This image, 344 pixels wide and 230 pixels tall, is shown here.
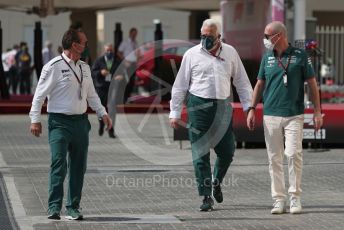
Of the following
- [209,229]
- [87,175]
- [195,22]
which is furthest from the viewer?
[195,22]

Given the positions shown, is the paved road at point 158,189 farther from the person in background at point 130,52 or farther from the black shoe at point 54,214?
the person in background at point 130,52

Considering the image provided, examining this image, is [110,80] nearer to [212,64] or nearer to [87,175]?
[87,175]

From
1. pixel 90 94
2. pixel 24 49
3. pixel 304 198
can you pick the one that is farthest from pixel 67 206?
pixel 24 49

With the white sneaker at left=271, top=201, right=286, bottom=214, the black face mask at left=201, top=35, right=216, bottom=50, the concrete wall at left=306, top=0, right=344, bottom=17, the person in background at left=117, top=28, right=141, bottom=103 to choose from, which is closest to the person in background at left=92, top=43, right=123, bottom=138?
the person in background at left=117, top=28, right=141, bottom=103

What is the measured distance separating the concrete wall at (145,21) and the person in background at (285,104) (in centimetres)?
3325

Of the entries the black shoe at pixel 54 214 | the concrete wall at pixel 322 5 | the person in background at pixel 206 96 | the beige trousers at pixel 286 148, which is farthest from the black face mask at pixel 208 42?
the concrete wall at pixel 322 5

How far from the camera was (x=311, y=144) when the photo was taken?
17.8 metres

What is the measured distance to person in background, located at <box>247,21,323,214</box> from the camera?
34.8ft

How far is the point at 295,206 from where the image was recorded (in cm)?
1059

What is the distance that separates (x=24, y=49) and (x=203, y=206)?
25.5m

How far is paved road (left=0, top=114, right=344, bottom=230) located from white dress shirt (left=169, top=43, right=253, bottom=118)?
44.9 inches

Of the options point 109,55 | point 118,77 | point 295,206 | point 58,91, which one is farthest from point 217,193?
point 118,77

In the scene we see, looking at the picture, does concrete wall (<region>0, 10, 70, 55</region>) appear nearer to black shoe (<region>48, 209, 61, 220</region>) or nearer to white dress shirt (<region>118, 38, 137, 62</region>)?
white dress shirt (<region>118, 38, 137, 62</region>)

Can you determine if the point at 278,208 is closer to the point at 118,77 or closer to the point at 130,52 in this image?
the point at 118,77
